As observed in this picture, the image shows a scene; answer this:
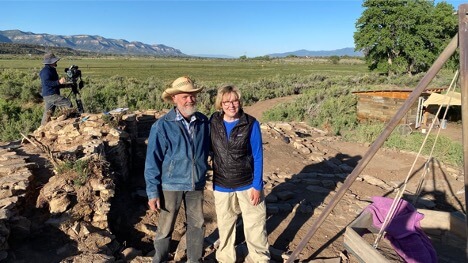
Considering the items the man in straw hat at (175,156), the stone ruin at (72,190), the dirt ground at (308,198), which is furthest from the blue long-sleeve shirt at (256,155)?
the stone ruin at (72,190)

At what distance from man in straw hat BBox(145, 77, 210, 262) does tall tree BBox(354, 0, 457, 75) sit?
32.2 meters

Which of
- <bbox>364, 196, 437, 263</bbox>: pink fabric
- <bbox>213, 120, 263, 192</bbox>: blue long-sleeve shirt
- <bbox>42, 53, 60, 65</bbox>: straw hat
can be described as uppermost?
<bbox>42, 53, 60, 65</bbox>: straw hat

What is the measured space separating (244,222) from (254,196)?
39 centimetres

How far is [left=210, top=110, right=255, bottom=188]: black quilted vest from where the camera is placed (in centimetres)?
337

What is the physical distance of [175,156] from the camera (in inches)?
130

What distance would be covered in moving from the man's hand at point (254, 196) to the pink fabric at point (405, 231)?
163 centimetres

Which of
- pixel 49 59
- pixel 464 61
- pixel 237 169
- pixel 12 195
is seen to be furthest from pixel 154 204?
pixel 49 59

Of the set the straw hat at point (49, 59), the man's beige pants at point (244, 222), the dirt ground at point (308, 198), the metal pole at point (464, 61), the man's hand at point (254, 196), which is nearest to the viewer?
the metal pole at point (464, 61)

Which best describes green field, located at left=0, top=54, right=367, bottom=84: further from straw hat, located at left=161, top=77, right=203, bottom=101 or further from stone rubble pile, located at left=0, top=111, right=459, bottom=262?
straw hat, located at left=161, top=77, right=203, bottom=101

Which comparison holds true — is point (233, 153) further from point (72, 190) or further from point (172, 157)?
point (72, 190)

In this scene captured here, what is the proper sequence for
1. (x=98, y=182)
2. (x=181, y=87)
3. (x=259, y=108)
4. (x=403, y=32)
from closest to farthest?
1. (x=181, y=87)
2. (x=98, y=182)
3. (x=259, y=108)
4. (x=403, y=32)

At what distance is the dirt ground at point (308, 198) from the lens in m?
4.41

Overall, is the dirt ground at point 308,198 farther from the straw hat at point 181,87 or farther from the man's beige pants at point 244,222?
the straw hat at point 181,87

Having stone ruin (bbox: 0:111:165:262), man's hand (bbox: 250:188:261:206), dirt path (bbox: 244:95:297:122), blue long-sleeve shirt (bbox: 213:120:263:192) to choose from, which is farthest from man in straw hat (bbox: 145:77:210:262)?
dirt path (bbox: 244:95:297:122)
